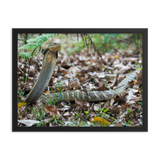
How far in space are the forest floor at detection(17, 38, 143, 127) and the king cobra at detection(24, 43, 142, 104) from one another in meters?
0.13

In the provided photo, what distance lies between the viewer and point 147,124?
2.74 m

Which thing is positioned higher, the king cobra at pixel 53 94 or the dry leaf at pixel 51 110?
the king cobra at pixel 53 94

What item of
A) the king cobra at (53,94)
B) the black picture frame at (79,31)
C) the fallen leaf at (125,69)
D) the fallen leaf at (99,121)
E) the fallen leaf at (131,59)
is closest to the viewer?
the black picture frame at (79,31)

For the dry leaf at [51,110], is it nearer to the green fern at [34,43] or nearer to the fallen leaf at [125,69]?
the green fern at [34,43]

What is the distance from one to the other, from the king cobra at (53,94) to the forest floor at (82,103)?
5.1 inches

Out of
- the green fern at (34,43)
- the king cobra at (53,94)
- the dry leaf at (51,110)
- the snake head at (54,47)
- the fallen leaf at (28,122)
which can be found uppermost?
the green fern at (34,43)

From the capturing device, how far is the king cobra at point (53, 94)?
11.1ft

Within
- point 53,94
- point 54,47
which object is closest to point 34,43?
point 54,47

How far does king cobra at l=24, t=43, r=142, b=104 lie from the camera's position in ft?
11.1

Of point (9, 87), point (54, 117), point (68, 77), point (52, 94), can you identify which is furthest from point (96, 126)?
point (68, 77)

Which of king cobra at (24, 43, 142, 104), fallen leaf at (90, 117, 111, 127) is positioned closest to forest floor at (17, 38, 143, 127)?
fallen leaf at (90, 117, 111, 127)

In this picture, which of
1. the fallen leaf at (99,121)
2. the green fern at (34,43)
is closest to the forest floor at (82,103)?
the fallen leaf at (99,121)
